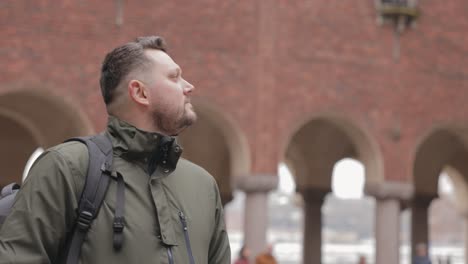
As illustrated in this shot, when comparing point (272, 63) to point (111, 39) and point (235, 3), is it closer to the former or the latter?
point (235, 3)

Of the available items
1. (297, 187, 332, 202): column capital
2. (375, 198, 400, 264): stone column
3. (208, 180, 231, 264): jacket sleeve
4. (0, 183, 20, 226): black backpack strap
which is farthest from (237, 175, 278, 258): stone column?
(0, 183, 20, 226): black backpack strap

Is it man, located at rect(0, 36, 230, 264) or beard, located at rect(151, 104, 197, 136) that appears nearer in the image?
man, located at rect(0, 36, 230, 264)

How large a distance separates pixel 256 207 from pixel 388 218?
2919 mm

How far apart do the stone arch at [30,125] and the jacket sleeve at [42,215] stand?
13400 mm

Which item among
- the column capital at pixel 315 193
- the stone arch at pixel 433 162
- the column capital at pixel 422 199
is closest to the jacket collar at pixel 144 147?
the column capital at pixel 315 193

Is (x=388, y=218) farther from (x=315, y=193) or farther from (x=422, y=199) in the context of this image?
(x=422, y=199)

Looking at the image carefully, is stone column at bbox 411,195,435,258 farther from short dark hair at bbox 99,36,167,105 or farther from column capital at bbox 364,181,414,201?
short dark hair at bbox 99,36,167,105

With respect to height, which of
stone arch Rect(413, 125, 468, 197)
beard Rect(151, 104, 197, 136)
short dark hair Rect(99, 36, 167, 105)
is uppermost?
stone arch Rect(413, 125, 468, 197)

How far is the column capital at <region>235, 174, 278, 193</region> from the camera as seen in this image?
1691cm

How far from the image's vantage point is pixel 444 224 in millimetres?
80000

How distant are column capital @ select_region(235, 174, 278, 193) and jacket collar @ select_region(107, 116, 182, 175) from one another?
14.5 m

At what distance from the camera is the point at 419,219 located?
23703mm

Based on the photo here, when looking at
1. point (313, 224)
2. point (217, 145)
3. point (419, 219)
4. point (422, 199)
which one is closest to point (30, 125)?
point (217, 145)

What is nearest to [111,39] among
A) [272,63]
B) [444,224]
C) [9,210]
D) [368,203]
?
[272,63]
